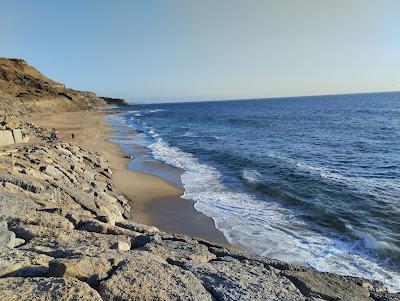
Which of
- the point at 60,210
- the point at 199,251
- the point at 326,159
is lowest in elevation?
the point at 326,159

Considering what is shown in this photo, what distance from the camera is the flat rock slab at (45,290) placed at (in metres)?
4.31

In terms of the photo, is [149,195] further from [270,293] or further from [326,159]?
[326,159]

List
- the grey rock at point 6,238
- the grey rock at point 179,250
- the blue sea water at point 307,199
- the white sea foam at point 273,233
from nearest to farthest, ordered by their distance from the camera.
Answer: the grey rock at point 6,238 → the grey rock at point 179,250 → the white sea foam at point 273,233 → the blue sea water at point 307,199

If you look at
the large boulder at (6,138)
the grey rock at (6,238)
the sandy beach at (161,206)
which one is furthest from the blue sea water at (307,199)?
the large boulder at (6,138)

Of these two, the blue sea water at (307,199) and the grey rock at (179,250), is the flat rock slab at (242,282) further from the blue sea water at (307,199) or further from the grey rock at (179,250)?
the blue sea water at (307,199)

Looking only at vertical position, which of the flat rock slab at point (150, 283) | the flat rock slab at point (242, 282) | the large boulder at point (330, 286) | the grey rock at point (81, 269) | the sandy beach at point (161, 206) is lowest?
the sandy beach at point (161, 206)

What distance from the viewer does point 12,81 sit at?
87125 millimetres

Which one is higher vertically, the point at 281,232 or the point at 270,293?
the point at 270,293

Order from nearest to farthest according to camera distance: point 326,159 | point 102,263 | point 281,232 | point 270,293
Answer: point 102,263 → point 270,293 → point 281,232 → point 326,159

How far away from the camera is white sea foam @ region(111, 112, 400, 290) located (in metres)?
11.2

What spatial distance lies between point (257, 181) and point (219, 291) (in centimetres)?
1597

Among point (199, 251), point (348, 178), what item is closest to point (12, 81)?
point (348, 178)

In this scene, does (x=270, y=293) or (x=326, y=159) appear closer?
(x=270, y=293)

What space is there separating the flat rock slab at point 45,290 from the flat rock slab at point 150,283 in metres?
0.29
